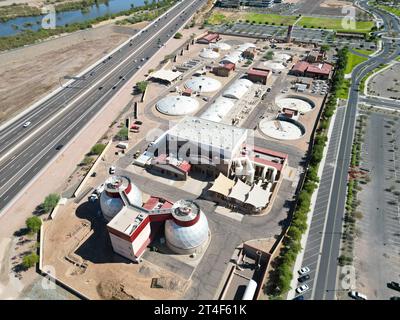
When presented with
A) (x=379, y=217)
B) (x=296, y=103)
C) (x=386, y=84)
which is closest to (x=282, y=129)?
(x=296, y=103)

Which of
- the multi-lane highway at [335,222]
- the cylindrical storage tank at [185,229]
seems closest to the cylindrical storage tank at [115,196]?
the cylindrical storage tank at [185,229]

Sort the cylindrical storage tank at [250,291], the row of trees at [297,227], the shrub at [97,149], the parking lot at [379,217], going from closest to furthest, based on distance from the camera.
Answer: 1. the cylindrical storage tank at [250,291]
2. the row of trees at [297,227]
3. the parking lot at [379,217]
4. the shrub at [97,149]

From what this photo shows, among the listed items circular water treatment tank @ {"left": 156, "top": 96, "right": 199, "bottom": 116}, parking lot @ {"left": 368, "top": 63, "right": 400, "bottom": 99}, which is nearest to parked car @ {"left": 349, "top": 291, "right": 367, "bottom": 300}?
circular water treatment tank @ {"left": 156, "top": 96, "right": 199, "bottom": 116}

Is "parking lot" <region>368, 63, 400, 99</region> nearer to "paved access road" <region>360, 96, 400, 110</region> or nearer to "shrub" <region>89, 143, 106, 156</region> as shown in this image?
"paved access road" <region>360, 96, 400, 110</region>

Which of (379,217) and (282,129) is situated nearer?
(379,217)

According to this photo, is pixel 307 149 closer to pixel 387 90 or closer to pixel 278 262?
pixel 278 262

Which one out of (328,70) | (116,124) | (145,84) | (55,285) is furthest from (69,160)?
A: (328,70)

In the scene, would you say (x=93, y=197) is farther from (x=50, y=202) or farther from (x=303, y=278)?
(x=303, y=278)

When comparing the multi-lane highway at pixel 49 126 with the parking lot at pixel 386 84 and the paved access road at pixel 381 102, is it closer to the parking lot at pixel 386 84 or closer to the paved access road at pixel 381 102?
the paved access road at pixel 381 102
